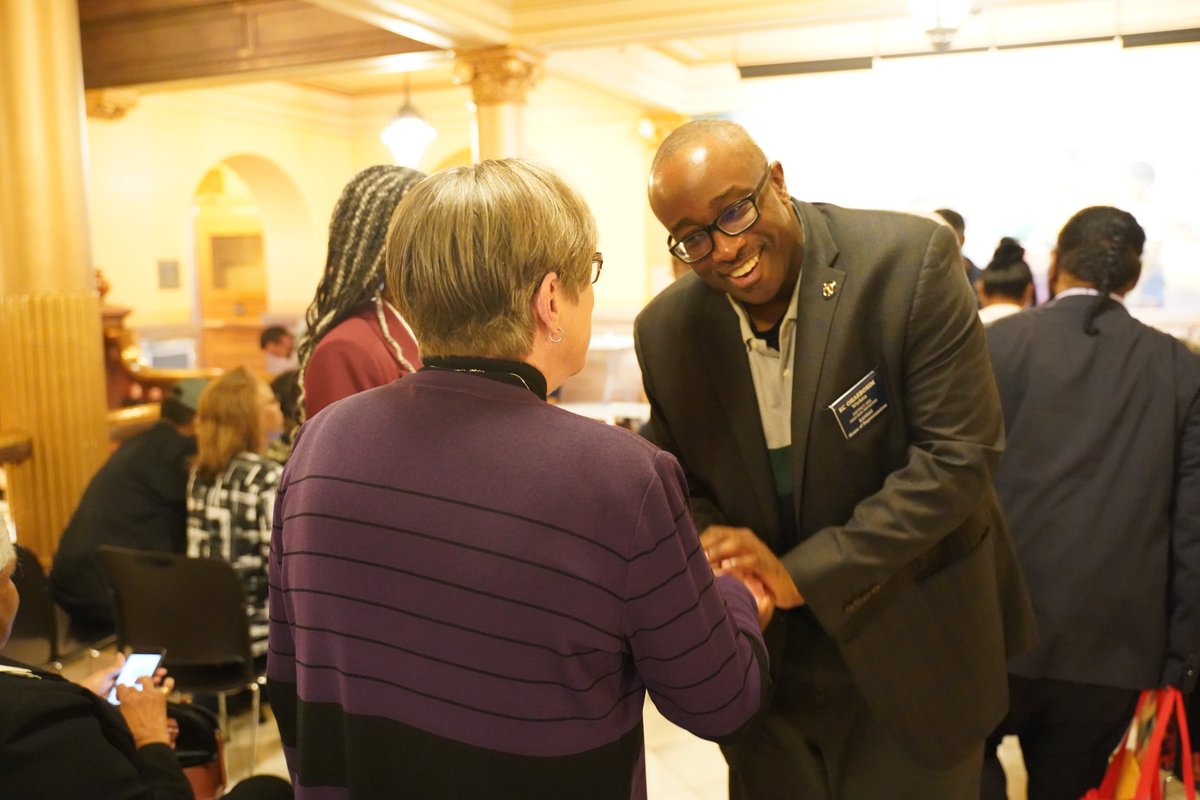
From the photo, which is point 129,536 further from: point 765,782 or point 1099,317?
point 1099,317

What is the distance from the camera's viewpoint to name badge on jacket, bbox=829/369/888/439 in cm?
159

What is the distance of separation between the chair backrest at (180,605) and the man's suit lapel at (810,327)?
1970 millimetres

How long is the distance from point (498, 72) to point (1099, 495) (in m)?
5.45

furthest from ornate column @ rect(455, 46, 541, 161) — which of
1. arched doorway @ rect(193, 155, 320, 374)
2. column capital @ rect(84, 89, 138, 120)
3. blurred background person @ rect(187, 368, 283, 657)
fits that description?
arched doorway @ rect(193, 155, 320, 374)

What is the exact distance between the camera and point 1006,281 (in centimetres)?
329

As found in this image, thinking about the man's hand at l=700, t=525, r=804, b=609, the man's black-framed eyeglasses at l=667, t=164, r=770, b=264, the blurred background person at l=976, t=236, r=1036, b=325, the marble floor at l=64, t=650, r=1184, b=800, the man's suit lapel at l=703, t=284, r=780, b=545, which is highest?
the man's black-framed eyeglasses at l=667, t=164, r=770, b=264

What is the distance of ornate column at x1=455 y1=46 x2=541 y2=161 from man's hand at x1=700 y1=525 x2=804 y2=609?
555 centimetres

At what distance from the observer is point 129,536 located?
366cm

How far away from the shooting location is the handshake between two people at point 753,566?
155cm

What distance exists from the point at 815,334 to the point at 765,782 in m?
0.83

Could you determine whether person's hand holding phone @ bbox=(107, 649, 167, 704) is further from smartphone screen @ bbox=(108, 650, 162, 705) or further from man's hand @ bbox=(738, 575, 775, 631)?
man's hand @ bbox=(738, 575, 775, 631)

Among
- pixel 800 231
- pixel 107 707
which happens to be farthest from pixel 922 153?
pixel 107 707

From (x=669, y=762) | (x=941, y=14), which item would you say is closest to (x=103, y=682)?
(x=669, y=762)

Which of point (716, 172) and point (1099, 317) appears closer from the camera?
point (716, 172)
